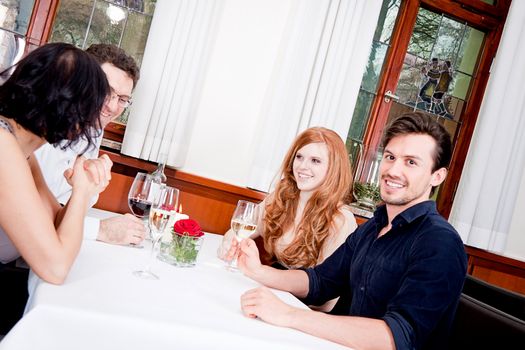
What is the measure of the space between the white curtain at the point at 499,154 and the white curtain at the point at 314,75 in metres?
1.12

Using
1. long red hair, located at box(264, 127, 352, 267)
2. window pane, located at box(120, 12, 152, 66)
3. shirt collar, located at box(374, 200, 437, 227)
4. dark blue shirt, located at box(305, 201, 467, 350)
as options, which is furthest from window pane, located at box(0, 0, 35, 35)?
shirt collar, located at box(374, 200, 437, 227)

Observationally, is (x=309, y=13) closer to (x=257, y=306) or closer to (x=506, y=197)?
(x=506, y=197)

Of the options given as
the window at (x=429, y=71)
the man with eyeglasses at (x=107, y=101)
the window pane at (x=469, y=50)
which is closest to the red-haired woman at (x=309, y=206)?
the man with eyeglasses at (x=107, y=101)

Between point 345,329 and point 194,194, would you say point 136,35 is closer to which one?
point 194,194

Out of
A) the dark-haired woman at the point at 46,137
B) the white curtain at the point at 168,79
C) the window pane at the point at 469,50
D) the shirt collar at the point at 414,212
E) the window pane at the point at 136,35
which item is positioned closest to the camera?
the dark-haired woman at the point at 46,137

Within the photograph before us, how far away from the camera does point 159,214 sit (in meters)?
1.30

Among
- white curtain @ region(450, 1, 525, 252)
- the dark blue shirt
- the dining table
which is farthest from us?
white curtain @ region(450, 1, 525, 252)

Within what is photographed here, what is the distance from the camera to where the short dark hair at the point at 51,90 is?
3.76ft

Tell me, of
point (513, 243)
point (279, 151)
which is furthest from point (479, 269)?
point (279, 151)

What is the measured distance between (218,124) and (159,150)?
1.43 feet

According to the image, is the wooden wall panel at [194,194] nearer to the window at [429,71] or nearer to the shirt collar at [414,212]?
the window at [429,71]

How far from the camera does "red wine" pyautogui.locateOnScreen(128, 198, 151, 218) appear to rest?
1470 mm

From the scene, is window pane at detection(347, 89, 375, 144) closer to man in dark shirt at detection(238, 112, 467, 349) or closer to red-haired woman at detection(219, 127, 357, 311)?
red-haired woman at detection(219, 127, 357, 311)

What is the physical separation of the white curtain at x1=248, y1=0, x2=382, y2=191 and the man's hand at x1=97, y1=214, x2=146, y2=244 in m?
1.70
